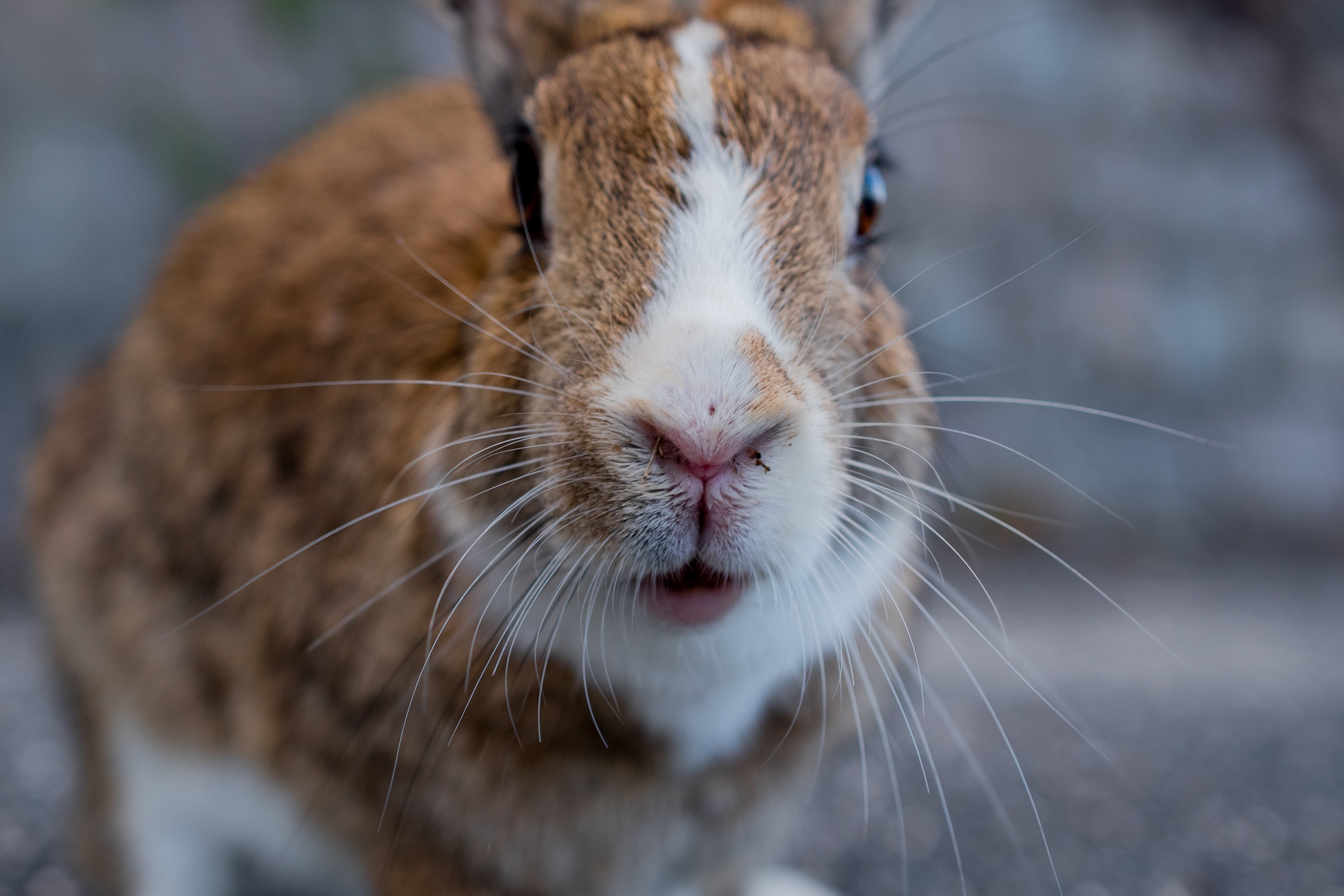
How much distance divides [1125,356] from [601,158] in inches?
170

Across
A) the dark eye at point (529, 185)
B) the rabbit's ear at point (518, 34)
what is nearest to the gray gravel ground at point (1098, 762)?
the dark eye at point (529, 185)

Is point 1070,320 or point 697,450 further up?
point 697,450

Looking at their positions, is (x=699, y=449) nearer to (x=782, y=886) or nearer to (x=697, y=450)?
(x=697, y=450)

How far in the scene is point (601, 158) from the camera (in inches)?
53.5

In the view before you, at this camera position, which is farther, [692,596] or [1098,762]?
[1098,762]

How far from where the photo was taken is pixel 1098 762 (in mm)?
2930

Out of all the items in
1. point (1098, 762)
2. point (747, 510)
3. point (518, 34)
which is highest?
point (518, 34)

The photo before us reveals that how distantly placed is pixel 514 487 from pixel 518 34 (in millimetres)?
828

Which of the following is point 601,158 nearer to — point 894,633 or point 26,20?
point 894,633

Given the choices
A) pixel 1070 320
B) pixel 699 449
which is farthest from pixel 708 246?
pixel 1070 320

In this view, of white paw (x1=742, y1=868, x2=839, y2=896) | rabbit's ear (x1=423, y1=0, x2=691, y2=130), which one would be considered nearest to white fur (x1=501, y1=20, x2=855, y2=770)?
rabbit's ear (x1=423, y1=0, x2=691, y2=130)

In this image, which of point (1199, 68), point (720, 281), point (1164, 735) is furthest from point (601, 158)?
point (1199, 68)

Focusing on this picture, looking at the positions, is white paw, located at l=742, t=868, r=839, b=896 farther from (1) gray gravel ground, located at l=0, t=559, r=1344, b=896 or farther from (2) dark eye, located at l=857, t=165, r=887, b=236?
(2) dark eye, located at l=857, t=165, r=887, b=236

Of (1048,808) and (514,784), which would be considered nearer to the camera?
(514,784)
